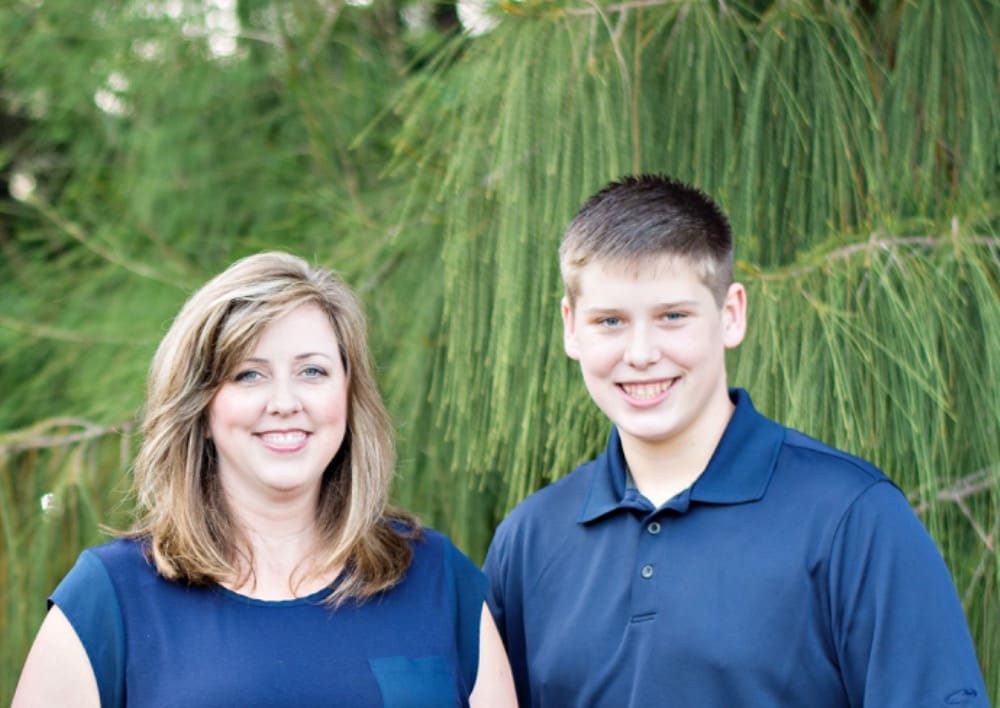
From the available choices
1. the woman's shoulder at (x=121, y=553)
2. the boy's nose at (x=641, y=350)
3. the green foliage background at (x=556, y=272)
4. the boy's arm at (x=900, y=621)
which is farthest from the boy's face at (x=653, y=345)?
the woman's shoulder at (x=121, y=553)

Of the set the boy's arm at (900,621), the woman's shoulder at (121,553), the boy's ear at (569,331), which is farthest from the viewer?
the boy's ear at (569,331)

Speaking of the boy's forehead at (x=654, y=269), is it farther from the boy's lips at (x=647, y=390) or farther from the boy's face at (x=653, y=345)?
the boy's lips at (x=647, y=390)

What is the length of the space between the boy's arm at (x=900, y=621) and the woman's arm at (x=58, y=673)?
70cm

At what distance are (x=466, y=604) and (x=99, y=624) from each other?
38 cm

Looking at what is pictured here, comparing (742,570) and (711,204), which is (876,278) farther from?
(742,570)

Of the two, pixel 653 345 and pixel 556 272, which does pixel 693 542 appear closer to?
pixel 653 345

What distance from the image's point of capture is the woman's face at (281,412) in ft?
4.71

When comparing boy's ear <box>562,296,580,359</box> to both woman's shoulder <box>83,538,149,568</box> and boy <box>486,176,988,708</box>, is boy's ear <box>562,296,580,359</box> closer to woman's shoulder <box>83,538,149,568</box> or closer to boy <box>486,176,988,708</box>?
boy <box>486,176,988,708</box>

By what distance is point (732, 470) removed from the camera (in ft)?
4.69

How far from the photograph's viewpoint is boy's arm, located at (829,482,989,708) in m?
1.26

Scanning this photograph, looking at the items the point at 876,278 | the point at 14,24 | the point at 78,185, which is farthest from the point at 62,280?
the point at 876,278

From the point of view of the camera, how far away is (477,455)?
1.76m

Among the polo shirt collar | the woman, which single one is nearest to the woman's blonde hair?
the woman

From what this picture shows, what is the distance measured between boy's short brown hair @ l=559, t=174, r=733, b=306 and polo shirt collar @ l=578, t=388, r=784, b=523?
13 cm
